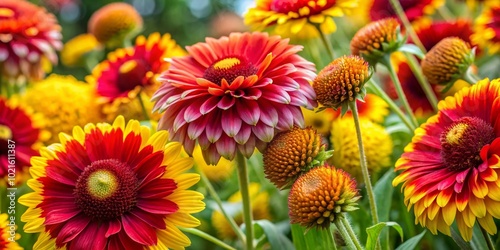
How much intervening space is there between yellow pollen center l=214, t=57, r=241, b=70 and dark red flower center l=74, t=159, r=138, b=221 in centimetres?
24

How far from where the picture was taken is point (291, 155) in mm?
972

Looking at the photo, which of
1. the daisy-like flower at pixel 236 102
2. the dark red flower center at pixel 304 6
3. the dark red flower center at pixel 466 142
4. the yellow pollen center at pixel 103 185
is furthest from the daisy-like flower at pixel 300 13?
the yellow pollen center at pixel 103 185

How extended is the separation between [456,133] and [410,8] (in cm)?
73

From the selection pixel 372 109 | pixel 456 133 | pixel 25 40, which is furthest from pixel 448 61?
pixel 25 40

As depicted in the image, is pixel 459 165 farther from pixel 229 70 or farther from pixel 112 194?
pixel 112 194

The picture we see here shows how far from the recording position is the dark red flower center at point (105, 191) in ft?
3.35

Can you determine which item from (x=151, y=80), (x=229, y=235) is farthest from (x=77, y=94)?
(x=229, y=235)

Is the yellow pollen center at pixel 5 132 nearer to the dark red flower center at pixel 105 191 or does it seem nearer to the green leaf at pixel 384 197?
the dark red flower center at pixel 105 191

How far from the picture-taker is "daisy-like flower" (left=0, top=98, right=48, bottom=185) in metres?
1.40

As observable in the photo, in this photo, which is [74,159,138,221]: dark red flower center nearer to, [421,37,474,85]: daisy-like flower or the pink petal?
the pink petal

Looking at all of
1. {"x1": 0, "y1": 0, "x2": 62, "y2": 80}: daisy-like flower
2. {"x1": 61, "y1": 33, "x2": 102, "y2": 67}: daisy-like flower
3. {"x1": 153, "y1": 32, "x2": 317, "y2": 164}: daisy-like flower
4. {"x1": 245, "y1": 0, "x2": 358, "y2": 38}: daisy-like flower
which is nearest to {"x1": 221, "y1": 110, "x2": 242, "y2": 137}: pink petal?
{"x1": 153, "y1": 32, "x2": 317, "y2": 164}: daisy-like flower

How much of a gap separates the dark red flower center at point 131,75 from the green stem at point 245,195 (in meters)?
0.44

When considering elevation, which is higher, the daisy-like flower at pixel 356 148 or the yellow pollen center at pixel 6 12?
the yellow pollen center at pixel 6 12

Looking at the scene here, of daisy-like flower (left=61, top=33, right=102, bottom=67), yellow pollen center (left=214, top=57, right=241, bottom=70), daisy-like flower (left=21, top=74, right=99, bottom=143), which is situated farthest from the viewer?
daisy-like flower (left=61, top=33, right=102, bottom=67)
